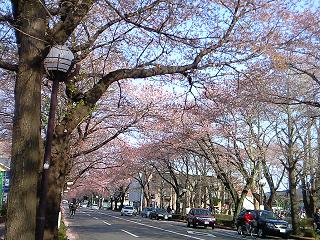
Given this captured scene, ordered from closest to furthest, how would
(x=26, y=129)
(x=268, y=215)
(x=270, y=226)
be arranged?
1. (x=26, y=129)
2. (x=270, y=226)
3. (x=268, y=215)

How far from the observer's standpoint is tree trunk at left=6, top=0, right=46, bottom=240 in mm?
5840

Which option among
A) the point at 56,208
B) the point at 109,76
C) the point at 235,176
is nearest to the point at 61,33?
the point at 109,76

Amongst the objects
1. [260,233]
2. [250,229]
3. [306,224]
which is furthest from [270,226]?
[306,224]

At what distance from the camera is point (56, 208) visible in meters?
9.60

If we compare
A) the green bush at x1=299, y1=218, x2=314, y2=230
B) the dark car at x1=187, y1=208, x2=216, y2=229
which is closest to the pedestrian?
the green bush at x1=299, y1=218, x2=314, y2=230

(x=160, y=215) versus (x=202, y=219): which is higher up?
(x=160, y=215)

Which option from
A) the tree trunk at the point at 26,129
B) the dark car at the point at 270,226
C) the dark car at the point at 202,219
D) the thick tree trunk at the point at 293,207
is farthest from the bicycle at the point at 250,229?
the tree trunk at the point at 26,129

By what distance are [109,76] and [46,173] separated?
8.35 ft

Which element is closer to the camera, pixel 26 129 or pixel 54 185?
pixel 26 129

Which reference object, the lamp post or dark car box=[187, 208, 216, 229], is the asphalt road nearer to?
dark car box=[187, 208, 216, 229]

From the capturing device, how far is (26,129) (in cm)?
616

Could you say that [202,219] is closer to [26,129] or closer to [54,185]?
[54,185]

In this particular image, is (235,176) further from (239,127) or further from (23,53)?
(23,53)

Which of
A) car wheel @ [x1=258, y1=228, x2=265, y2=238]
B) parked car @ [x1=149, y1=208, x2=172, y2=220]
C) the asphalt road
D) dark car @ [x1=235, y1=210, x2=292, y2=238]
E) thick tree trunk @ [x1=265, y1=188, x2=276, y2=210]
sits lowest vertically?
the asphalt road
